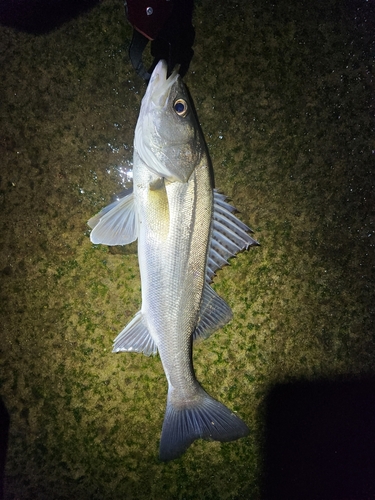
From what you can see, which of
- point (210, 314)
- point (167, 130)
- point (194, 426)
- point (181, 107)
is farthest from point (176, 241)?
point (194, 426)

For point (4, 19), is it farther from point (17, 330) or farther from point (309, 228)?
point (309, 228)

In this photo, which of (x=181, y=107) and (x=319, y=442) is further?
(x=319, y=442)

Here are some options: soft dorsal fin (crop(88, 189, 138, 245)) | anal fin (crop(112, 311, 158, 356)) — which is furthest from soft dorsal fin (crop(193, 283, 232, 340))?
soft dorsal fin (crop(88, 189, 138, 245))

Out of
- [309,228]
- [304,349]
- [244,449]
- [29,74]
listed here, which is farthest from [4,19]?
[244,449]

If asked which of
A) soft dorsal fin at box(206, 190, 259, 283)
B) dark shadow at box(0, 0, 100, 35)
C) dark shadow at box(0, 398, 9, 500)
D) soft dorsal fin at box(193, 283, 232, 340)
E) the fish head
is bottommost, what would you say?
dark shadow at box(0, 398, 9, 500)

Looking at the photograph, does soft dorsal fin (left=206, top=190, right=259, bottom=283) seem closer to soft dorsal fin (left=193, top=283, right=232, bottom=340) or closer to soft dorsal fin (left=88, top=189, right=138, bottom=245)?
soft dorsal fin (left=193, top=283, right=232, bottom=340)

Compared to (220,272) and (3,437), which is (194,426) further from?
(3,437)

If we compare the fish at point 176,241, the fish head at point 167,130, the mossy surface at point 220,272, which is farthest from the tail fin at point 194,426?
the fish head at point 167,130
